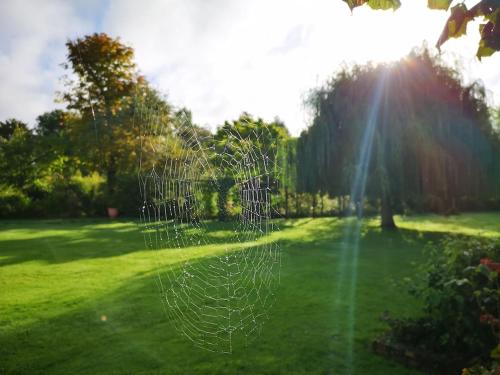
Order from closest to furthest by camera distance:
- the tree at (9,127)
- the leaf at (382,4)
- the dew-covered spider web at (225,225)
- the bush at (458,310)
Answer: the leaf at (382,4) < the bush at (458,310) < the dew-covered spider web at (225,225) < the tree at (9,127)

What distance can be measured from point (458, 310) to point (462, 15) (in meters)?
2.90

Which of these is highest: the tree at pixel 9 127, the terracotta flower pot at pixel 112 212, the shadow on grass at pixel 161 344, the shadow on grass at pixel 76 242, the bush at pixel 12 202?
the tree at pixel 9 127

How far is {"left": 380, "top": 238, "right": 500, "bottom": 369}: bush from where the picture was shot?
355 centimetres

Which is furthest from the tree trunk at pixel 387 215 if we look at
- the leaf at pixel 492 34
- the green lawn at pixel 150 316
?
the leaf at pixel 492 34

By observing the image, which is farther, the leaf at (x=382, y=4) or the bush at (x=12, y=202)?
the bush at (x=12, y=202)

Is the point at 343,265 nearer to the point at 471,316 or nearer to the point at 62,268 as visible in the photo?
the point at 471,316

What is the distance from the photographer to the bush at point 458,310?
3549mm

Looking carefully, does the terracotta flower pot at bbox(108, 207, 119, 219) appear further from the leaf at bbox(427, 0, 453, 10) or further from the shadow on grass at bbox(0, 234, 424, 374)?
the leaf at bbox(427, 0, 453, 10)

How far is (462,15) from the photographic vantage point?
1.63m

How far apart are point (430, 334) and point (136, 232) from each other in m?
11.6

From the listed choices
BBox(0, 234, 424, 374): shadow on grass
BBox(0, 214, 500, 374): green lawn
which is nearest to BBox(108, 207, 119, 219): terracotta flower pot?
BBox(0, 214, 500, 374): green lawn

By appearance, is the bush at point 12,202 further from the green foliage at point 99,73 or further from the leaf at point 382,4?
the leaf at point 382,4

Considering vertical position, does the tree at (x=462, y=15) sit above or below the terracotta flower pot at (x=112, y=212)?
above

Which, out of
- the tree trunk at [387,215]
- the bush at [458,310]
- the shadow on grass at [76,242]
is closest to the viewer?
the bush at [458,310]
